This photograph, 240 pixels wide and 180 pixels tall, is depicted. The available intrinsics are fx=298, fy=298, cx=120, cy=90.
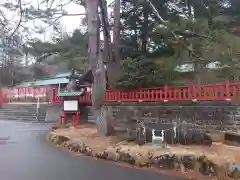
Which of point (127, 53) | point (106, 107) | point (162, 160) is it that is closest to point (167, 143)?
point (162, 160)

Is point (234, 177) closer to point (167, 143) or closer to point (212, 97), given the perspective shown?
point (167, 143)

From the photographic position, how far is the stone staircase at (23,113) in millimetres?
22245

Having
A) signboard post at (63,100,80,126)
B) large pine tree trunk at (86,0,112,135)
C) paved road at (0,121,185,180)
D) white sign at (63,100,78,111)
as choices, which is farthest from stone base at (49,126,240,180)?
white sign at (63,100,78,111)

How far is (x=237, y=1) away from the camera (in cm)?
1555

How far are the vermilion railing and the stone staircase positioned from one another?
11030 millimetres

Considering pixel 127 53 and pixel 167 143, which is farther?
pixel 127 53

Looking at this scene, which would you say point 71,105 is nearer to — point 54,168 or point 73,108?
point 73,108

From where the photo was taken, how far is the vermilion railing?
8992 mm

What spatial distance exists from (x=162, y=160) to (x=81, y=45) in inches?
440

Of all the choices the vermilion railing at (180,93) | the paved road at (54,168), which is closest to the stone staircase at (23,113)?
the vermilion railing at (180,93)

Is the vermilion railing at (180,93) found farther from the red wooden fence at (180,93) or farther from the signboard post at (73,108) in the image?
the signboard post at (73,108)

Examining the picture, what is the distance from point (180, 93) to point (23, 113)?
1696cm

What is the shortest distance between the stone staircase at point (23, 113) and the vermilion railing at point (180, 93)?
36.2 feet

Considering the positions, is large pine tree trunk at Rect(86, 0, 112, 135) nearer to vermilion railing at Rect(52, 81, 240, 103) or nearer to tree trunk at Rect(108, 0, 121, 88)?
vermilion railing at Rect(52, 81, 240, 103)
